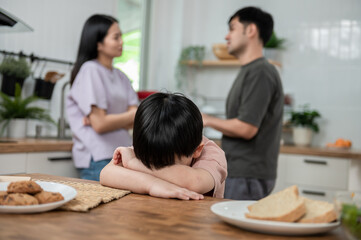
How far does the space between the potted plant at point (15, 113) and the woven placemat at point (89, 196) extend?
1.56m

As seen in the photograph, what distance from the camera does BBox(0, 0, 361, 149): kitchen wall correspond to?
120 inches

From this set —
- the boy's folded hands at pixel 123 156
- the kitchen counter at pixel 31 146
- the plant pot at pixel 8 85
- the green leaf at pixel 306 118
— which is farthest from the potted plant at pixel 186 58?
the boy's folded hands at pixel 123 156

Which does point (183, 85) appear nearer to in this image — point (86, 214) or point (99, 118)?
point (99, 118)

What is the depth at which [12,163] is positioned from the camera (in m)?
2.16

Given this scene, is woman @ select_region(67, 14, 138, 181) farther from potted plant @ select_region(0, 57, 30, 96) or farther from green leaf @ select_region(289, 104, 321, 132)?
green leaf @ select_region(289, 104, 321, 132)

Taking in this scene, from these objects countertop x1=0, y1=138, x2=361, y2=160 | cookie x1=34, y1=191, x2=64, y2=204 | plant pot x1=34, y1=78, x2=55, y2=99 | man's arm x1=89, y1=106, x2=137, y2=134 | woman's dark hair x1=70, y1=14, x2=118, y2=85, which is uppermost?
woman's dark hair x1=70, y1=14, x2=118, y2=85

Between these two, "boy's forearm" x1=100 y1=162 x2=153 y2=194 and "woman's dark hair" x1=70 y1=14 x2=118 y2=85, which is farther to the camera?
"woman's dark hair" x1=70 y1=14 x2=118 y2=85

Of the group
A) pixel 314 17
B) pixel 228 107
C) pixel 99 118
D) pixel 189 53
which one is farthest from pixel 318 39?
pixel 99 118

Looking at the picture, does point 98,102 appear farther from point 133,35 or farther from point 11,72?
point 133,35

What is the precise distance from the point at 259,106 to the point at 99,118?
815 mm

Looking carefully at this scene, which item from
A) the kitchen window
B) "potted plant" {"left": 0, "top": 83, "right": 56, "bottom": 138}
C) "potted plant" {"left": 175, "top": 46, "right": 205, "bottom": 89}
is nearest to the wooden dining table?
"potted plant" {"left": 0, "top": 83, "right": 56, "bottom": 138}

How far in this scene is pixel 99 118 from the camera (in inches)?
87.7

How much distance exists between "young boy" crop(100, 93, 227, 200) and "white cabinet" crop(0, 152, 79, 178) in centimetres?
114

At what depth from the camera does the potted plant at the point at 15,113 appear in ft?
8.44
